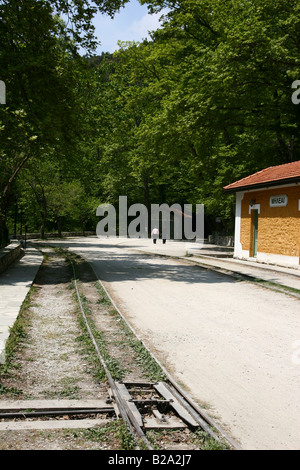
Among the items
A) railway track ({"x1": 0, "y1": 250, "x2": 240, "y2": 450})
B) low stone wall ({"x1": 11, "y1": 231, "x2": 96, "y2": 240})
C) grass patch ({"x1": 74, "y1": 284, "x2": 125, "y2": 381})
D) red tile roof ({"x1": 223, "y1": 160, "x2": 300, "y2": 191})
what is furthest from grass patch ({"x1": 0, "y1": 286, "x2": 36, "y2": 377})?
low stone wall ({"x1": 11, "y1": 231, "x2": 96, "y2": 240})

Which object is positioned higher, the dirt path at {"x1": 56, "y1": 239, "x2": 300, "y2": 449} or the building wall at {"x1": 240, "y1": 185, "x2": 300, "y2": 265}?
the building wall at {"x1": 240, "y1": 185, "x2": 300, "y2": 265}

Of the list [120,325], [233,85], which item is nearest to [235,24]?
[233,85]

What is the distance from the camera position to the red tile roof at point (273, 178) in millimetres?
18325

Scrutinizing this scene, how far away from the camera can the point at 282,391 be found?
5297 mm

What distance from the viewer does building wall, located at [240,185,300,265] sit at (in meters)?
18.7

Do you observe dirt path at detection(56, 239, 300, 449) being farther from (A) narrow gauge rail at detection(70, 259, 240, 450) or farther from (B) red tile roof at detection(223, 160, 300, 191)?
(B) red tile roof at detection(223, 160, 300, 191)

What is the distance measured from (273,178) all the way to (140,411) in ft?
55.1

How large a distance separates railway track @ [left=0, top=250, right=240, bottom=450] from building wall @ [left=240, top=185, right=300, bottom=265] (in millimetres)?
14710

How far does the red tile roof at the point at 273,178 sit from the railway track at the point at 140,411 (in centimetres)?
1441

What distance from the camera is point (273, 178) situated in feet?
65.1

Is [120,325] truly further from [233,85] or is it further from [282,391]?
[233,85]

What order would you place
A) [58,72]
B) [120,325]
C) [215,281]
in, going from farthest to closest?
Answer: [58,72] → [215,281] → [120,325]

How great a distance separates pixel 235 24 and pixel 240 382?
21441 millimetres


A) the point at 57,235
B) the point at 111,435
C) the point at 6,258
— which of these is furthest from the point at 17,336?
the point at 57,235
